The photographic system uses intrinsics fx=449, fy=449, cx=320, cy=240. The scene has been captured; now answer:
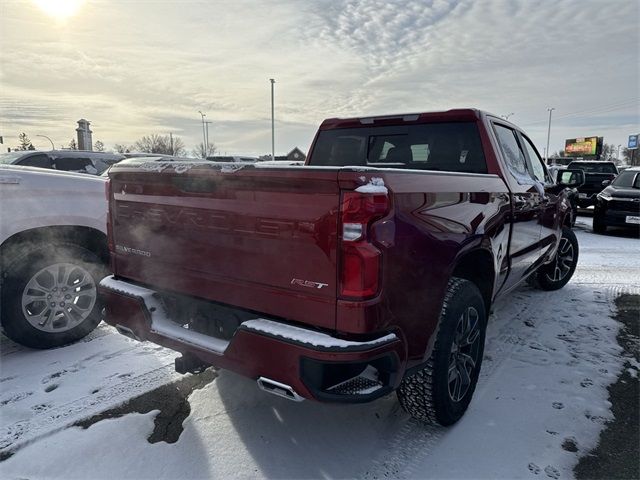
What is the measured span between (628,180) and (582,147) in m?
60.7

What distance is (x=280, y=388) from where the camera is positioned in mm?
2150

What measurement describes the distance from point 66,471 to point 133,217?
1.48m

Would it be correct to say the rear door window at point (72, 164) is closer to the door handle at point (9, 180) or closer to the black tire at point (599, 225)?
the door handle at point (9, 180)

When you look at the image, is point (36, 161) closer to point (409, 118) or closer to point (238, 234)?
point (409, 118)

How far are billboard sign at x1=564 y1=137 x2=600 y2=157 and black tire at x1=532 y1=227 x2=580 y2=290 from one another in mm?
62340

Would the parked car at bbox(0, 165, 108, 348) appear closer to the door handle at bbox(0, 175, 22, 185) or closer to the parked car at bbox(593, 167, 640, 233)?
the door handle at bbox(0, 175, 22, 185)

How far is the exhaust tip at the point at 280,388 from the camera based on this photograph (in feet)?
6.95

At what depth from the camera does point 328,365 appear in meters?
2.03

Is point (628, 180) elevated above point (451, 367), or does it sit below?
above

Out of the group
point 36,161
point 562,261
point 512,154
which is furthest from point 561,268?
point 36,161

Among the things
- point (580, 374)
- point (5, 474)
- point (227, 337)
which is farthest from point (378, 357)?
point (580, 374)

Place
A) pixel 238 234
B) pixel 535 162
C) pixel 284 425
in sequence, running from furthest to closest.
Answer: pixel 535 162, pixel 284 425, pixel 238 234

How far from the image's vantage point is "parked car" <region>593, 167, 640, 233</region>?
10.1 m

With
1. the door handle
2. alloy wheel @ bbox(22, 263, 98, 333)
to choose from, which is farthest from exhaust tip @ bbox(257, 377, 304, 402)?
the door handle
